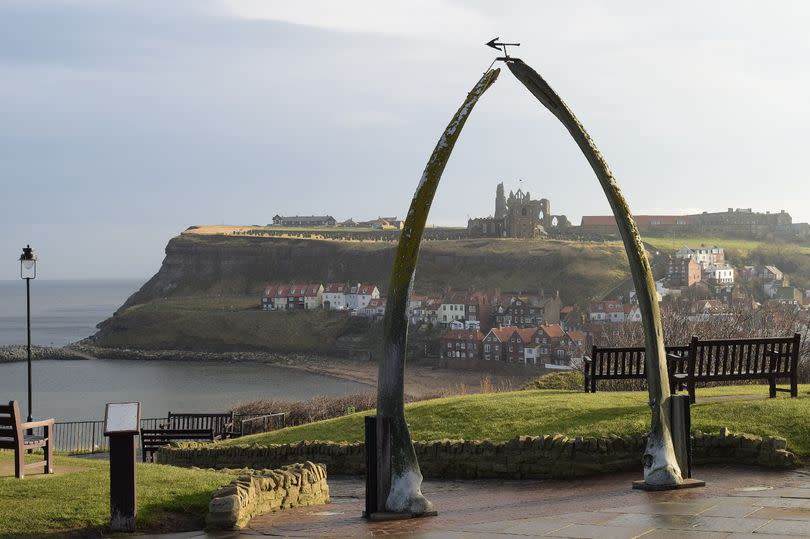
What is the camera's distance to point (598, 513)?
34.0ft

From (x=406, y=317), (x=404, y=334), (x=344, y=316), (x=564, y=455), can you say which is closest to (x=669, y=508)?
(x=404, y=334)

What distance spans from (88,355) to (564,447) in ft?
503

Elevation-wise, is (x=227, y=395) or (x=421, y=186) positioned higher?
(x=421, y=186)

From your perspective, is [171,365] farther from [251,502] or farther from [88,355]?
[251,502]

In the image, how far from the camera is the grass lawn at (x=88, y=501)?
33.9 ft

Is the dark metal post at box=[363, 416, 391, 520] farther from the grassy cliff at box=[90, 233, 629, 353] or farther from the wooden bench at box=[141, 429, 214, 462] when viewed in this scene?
the grassy cliff at box=[90, 233, 629, 353]

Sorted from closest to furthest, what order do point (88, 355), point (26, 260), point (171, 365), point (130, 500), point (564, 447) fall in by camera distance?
point (130, 500), point (564, 447), point (26, 260), point (171, 365), point (88, 355)

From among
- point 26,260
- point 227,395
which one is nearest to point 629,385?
point 26,260

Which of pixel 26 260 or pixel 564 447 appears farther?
pixel 26 260

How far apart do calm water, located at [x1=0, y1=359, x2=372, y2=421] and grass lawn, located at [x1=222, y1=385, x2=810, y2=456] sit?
60.1m

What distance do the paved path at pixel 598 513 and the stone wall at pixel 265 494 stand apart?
17 cm

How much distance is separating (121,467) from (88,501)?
998 millimetres

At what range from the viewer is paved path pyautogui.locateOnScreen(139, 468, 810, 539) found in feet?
30.8

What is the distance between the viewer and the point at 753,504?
1045 centimetres
